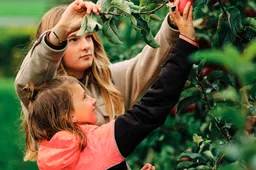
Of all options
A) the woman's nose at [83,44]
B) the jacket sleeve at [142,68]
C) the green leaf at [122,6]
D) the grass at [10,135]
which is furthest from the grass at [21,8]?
the green leaf at [122,6]

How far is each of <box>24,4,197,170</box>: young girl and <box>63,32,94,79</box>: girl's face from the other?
0.18m

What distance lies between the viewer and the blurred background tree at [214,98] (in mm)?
1276

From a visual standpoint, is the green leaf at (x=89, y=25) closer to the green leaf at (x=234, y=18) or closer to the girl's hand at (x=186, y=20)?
the girl's hand at (x=186, y=20)

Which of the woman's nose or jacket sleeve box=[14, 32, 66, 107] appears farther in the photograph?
the woman's nose

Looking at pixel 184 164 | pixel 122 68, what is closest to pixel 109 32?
pixel 122 68

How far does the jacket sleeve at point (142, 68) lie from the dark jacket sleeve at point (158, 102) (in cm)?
29

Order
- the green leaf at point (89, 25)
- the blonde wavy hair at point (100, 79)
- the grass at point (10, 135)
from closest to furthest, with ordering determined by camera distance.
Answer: the green leaf at point (89, 25) → the blonde wavy hair at point (100, 79) → the grass at point (10, 135)

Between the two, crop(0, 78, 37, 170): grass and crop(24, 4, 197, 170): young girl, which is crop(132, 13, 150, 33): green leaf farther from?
crop(0, 78, 37, 170): grass

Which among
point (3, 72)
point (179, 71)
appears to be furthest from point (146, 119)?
point (3, 72)

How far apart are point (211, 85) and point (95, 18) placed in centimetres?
73

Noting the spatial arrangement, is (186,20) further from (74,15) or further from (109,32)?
(74,15)

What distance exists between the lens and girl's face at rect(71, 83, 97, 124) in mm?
2641

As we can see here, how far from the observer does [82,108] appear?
2645mm

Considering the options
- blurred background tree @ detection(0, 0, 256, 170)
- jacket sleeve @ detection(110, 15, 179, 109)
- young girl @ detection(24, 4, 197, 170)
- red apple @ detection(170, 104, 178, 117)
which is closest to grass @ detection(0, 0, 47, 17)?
blurred background tree @ detection(0, 0, 256, 170)
